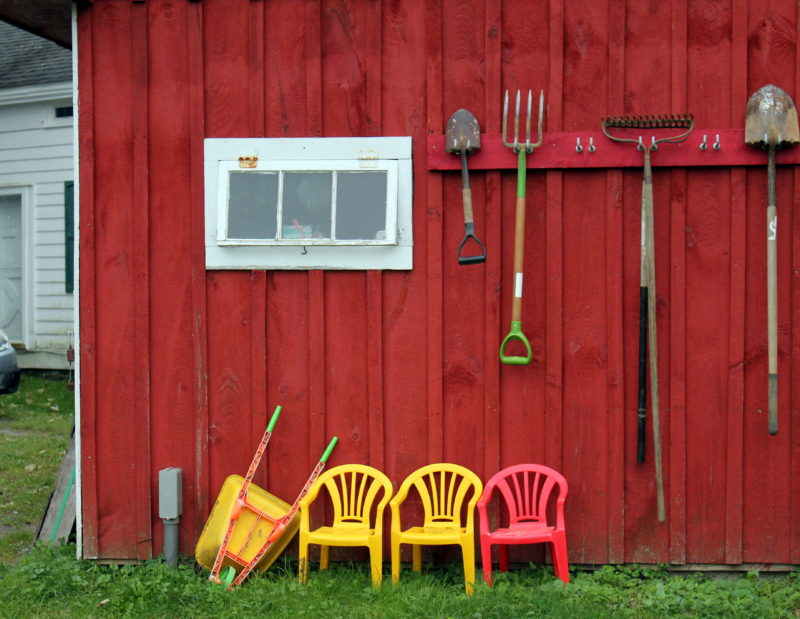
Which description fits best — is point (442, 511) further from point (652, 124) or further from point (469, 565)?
point (652, 124)

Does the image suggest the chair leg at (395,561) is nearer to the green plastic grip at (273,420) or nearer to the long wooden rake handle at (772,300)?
the green plastic grip at (273,420)

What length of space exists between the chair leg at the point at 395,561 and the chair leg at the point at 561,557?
2.56ft

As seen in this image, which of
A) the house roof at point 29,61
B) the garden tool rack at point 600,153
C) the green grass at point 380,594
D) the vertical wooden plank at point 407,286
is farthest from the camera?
the house roof at point 29,61

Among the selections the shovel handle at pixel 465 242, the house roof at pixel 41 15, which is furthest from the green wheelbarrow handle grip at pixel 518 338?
the house roof at pixel 41 15

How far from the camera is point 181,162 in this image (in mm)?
5051

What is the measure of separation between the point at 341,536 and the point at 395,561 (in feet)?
1.00

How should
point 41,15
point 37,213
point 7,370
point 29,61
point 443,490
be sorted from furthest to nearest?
1. point 29,61
2. point 37,213
3. point 7,370
4. point 41,15
5. point 443,490

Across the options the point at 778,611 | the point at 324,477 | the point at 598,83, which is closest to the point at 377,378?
the point at 324,477

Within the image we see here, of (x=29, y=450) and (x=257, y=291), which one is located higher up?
(x=257, y=291)

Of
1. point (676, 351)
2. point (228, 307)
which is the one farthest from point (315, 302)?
point (676, 351)

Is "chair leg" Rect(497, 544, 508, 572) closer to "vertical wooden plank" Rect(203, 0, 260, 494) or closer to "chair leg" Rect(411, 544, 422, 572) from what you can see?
"chair leg" Rect(411, 544, 422, 572)

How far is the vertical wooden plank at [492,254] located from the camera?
4.83m

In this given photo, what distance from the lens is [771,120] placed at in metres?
4.57

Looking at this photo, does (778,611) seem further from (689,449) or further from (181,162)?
(181,162)
